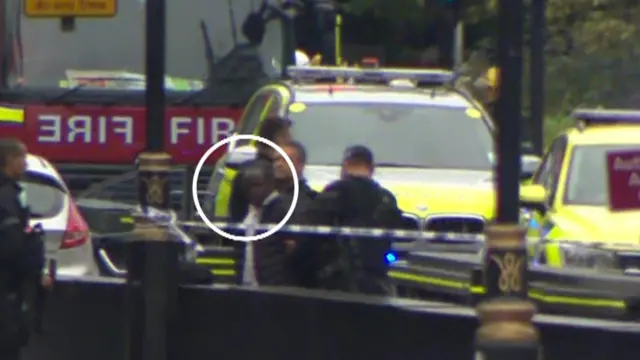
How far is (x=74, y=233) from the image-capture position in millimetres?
13234

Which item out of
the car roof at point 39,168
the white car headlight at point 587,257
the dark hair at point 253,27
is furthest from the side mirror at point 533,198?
the dark hair at point 253,27

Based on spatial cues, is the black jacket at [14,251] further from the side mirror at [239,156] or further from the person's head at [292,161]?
the side mirror at [239,156]

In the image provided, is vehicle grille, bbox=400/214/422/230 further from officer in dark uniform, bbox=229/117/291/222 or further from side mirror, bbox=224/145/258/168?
officer in dark uniform, bbox=229/117/291/222

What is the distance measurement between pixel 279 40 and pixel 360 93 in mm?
2031

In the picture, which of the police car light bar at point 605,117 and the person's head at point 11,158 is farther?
the police car light bar at point 605,117

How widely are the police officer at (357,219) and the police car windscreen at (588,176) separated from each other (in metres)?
1.99

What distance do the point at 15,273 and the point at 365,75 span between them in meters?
7.22

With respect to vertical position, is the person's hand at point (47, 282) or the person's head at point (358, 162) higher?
the person's head at point (358, 162)

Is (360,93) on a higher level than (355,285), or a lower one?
higher

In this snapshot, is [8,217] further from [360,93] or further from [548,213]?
[360,93]

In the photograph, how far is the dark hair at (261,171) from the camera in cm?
1109

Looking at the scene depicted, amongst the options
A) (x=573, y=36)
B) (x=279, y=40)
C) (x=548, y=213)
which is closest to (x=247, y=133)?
(x=279, y=40)

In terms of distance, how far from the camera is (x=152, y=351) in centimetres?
929

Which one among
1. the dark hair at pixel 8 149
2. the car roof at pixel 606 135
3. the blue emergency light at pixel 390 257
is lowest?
the blue emergency light at pixel 390 257
